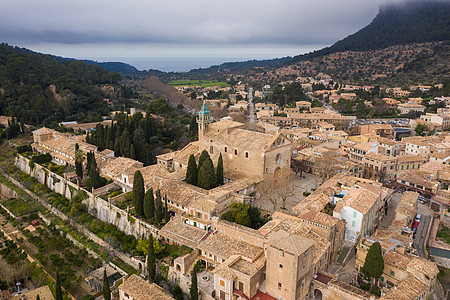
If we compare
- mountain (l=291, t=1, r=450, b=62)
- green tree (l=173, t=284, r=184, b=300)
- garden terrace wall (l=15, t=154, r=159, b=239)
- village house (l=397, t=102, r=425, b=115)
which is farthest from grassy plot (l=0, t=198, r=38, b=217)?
A: mountain (l=291, t=1, r=450, b=62)

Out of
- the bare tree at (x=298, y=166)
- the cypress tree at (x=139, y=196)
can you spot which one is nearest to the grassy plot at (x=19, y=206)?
the cypress tree at (x=139, y=196)

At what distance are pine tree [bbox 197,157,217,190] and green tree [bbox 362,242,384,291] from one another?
13.8m

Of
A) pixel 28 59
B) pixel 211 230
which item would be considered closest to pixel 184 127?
pixel 211 230

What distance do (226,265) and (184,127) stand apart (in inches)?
1379

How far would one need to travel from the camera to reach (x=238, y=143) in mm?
32062

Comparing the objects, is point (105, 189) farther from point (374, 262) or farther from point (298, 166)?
point (374, 262)

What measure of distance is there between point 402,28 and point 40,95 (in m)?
127

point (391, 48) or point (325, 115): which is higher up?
point (391, 48)

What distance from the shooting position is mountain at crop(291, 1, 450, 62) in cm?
11622

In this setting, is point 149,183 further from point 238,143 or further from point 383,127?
point 383,127

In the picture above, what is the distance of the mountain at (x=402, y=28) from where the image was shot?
381 ft

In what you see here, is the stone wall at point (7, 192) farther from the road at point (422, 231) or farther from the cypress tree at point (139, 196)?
the road at point (422, 231)

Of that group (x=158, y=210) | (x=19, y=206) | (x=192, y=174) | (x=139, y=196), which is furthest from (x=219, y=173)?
(x=19, y=206)

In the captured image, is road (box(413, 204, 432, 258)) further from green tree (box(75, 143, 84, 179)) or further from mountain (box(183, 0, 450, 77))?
mountain (box(183, 0, 450, 77))
